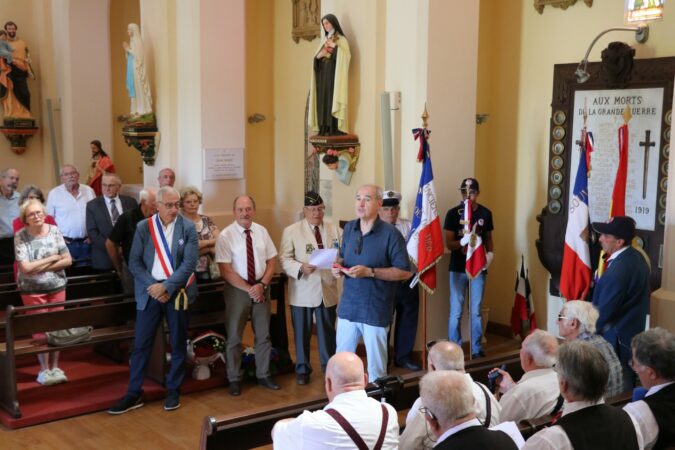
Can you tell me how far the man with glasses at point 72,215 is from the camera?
7.78 m

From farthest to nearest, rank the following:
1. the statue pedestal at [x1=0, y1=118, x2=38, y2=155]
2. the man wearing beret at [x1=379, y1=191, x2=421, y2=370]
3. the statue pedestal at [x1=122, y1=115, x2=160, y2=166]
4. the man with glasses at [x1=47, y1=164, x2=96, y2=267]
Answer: the statue pedestal at [x1=0, y1=118, x2=38, y2=155], the statue pedestal at [x1=122, y1=115, x2=160, y2=166], the man with glasses at [x1=47, y1=164, x2=96, y2=267], the man wearing beret at [x1=379, y1=191, x2=421, y2=370]

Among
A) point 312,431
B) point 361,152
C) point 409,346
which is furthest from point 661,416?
point 361,152

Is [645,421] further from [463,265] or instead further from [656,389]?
[463,265]

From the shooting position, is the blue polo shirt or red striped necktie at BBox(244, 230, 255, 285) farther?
red striped necktie at BBox(244, 230, 255, 285)

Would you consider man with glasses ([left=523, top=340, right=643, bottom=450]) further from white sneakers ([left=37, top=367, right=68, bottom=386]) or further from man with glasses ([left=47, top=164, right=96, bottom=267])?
man with glasses ([left=47, top=164, right=96, bottom=267])

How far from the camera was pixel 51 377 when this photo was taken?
6.34m

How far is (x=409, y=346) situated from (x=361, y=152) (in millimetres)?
1882

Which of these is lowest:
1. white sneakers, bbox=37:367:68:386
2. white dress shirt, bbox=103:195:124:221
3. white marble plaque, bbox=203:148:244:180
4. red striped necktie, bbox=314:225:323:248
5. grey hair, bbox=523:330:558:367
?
white sneakers, bbox=37:367:68:386

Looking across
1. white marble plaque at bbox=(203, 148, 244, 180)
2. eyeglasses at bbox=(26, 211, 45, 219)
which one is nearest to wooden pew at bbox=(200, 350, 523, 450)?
eyeglasses at bbox=(26, 211, 45, 219)

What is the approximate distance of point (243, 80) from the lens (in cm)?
905

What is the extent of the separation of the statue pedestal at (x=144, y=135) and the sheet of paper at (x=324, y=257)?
3.82 m

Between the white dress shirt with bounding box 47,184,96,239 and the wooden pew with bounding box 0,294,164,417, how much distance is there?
1.36 meters

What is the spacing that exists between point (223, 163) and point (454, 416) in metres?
6.49

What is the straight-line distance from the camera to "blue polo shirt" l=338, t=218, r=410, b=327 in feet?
18.0
